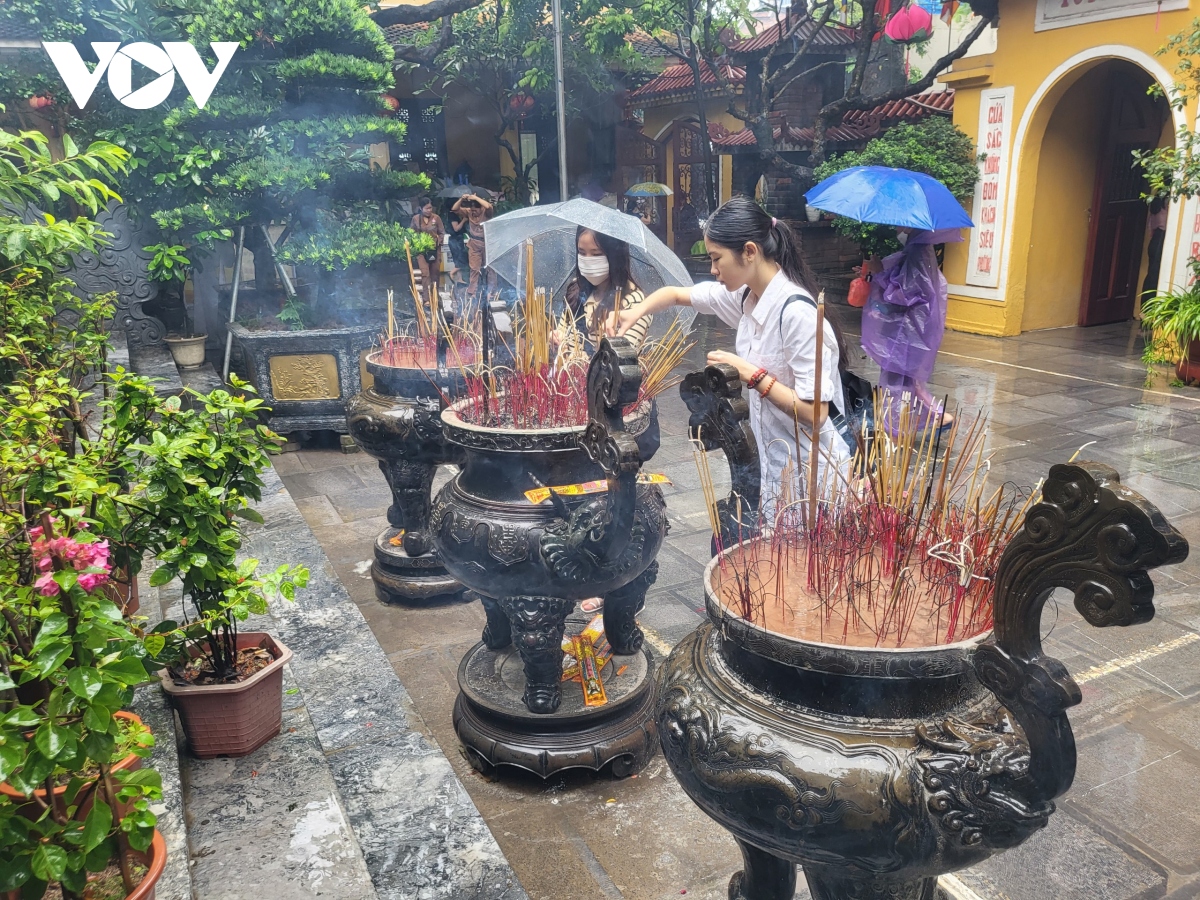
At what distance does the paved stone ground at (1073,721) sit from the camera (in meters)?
2.40

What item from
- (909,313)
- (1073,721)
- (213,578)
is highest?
(909,313)

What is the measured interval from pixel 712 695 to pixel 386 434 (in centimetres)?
257

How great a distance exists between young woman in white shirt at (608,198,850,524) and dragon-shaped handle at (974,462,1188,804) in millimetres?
1140

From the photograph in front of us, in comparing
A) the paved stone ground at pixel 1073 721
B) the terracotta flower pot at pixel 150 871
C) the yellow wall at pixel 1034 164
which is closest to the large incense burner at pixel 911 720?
the paved stone ground at pixel 1073 721

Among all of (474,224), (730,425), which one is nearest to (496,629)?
(730,425)

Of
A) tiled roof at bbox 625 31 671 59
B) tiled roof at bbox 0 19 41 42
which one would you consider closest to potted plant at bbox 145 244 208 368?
tiled roof at bbox 0 19 41 42

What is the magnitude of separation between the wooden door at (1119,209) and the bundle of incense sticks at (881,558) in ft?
32.2

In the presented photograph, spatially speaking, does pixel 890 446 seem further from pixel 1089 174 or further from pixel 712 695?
pixel 1089 174

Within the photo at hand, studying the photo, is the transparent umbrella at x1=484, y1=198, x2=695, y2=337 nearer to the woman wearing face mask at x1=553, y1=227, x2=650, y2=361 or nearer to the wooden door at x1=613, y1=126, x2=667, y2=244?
the woman wearing face mask at x1=553, y1=227, x2=650, y2=361

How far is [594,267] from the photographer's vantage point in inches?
148

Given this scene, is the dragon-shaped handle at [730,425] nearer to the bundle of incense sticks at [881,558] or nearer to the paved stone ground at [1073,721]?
the bundle of incense sticks at [881,558]

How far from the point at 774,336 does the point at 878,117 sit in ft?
34.1

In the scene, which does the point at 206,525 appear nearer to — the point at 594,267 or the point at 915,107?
the point at 594,267

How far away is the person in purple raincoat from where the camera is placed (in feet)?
17.7
